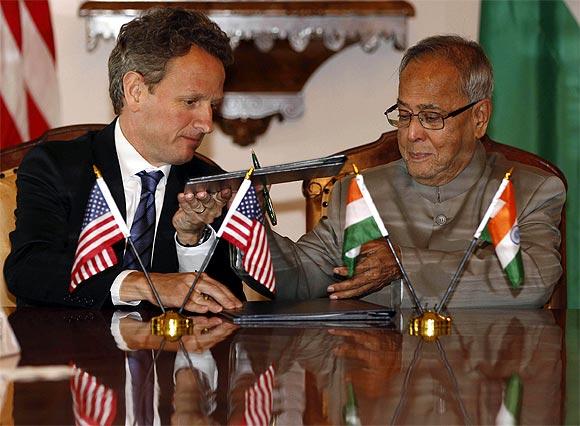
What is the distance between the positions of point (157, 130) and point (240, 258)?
1.82 feet

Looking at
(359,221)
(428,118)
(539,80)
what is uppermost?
(539,80)

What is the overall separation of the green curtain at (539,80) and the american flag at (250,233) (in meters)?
2.18

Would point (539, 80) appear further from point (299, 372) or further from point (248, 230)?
point (299, 372)

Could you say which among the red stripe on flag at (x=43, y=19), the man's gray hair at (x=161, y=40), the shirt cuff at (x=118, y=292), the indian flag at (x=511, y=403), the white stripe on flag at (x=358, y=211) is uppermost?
the red stripe on flag at (x=43, y=19)

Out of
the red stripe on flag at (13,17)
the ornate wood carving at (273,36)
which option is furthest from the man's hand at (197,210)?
the red stripe on flag at (13,17)

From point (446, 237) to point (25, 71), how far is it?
2.19 meters

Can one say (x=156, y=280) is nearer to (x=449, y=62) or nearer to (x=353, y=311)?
(x=353, y=311)

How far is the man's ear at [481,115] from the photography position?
3609 mm

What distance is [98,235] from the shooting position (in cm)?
292

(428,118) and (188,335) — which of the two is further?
(428,118)

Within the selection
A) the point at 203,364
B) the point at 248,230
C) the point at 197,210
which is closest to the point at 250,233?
the point at 248,230

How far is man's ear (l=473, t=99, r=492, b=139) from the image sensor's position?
3.61 meters

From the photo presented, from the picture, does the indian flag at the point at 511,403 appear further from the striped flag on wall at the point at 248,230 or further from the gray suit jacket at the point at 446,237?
the gray suit jacket at the point at 446,237

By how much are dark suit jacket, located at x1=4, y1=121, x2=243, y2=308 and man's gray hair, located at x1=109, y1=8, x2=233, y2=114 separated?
23cm
